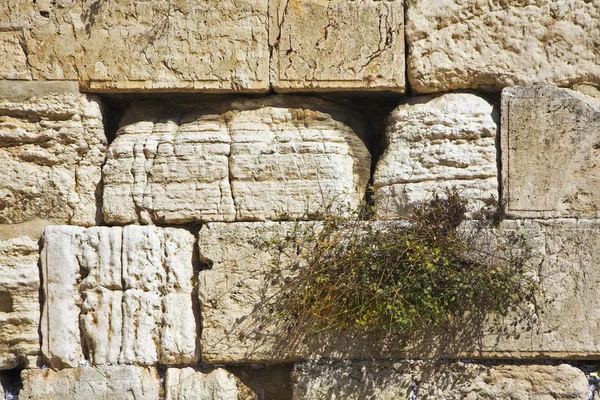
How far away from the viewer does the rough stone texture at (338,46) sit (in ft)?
13.1

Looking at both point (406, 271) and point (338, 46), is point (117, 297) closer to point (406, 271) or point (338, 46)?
point (406, 271)

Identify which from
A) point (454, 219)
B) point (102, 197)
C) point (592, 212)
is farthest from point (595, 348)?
point (102, 197)

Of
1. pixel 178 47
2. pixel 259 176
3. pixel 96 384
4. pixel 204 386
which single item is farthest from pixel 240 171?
pixel 96 384

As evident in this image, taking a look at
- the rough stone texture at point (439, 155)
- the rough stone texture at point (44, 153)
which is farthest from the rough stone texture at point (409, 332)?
the rough stone texture at point (44, 153)

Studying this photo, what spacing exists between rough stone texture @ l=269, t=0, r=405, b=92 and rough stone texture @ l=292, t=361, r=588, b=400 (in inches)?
62.1

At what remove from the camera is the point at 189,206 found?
3.96 meters

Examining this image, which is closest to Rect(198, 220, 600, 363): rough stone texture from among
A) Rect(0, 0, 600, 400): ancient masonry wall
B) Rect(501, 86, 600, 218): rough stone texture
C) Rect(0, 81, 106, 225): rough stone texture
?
Rect(0, 0, 600, 400): ancient masonry wall

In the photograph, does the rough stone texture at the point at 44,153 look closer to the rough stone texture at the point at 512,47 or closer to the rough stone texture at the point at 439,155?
the rough stone texture at the point at 439,155

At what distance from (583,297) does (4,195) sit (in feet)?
10.7

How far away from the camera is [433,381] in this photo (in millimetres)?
3812

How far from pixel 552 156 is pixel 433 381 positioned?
1.40 m

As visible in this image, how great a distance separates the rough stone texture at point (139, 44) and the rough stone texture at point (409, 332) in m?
0.90

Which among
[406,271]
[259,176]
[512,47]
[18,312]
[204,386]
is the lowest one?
[204,386]

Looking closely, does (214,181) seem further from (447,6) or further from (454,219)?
(447,6)
